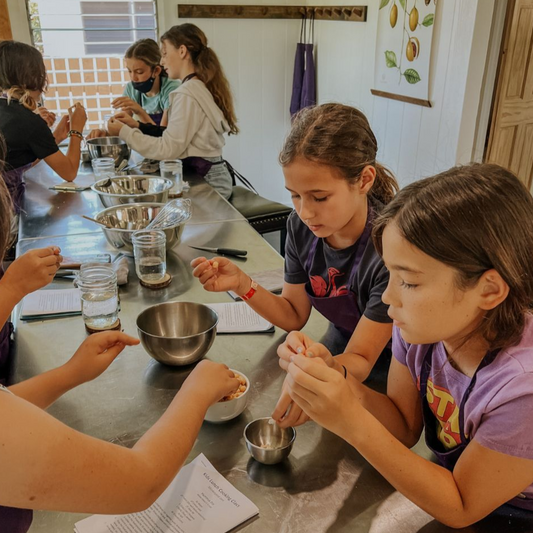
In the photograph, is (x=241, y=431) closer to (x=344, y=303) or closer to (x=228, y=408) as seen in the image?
(x=228, y=408)

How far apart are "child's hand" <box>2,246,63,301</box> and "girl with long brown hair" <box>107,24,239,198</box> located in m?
1.56

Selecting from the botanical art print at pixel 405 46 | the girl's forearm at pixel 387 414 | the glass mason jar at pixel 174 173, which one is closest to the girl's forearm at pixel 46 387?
the girl's forearm at pixel 387 414

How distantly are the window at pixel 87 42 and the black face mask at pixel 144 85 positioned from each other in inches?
29.9

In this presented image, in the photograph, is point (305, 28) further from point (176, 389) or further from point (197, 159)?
point (176, 389)

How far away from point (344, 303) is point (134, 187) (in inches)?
54.2

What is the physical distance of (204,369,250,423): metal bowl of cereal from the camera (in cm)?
101

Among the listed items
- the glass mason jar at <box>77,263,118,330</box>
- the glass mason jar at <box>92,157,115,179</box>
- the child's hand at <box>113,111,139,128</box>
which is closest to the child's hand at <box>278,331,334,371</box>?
the glass mason jar at <box>77,263,118,330</box>

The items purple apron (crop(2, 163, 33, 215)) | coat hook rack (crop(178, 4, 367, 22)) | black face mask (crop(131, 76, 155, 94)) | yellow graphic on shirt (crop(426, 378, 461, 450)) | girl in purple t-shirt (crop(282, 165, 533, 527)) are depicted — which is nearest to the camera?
girl in purple t-shirt (crop(282, 165, 533, 527))

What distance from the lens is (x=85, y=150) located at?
3.22 metres

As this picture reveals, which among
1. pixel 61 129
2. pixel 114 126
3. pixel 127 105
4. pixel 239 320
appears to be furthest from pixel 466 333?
pixel 127 105

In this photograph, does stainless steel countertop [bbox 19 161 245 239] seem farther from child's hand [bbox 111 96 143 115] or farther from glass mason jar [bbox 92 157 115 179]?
child's hand [bbox 111 96 143 115]

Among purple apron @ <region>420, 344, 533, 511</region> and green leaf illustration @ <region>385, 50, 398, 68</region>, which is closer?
purple apron @ <region>420, 344, 533, 511</region>

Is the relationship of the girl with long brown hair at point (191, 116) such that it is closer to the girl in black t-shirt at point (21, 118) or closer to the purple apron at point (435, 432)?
the girl in black t-shirt at point (21, 118)

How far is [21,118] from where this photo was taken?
8.18ft
